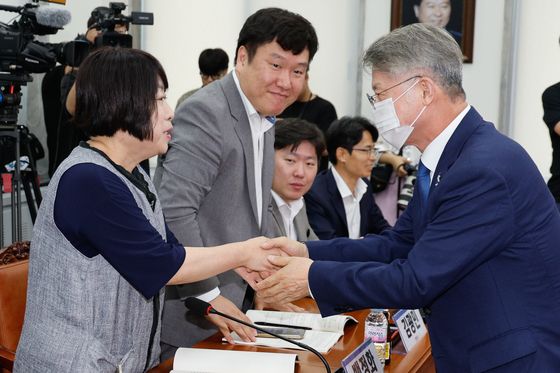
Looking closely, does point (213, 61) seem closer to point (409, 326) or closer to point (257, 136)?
point (257, 136)

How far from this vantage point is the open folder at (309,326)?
78.4 inches

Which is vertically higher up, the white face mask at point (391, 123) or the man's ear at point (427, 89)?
the man's ear at point (427, 89)

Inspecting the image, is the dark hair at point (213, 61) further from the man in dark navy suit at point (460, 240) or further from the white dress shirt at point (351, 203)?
the man in dark navy suit at point (460, 240)

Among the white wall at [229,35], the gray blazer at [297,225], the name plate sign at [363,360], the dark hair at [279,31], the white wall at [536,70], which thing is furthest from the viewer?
the white wall at [229,35]

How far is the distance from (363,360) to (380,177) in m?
2.81

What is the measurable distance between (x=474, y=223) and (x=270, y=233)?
1.02m

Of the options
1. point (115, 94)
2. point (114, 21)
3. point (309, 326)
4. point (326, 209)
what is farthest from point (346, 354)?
point (114, 21)

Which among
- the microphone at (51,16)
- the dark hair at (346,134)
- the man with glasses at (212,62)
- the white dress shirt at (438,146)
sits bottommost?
the dark hair at (346,134)

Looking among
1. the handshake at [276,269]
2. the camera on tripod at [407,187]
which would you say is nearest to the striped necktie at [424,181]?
the handshake at [276,269]

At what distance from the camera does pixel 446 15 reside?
5.85 metres

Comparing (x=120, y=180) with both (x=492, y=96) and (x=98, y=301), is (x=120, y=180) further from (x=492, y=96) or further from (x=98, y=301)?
(x=492, y=96)

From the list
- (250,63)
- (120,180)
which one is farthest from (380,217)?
(120,180)

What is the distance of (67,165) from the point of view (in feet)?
5.19

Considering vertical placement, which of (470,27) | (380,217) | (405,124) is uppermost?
(470,27)
